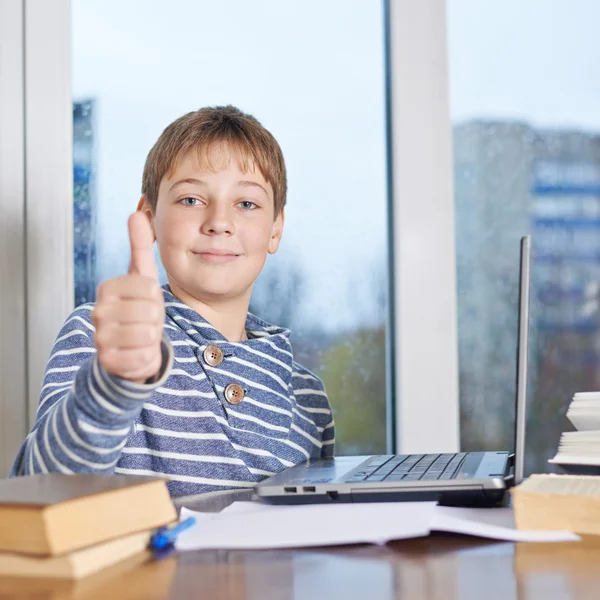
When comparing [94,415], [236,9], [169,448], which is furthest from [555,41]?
[94,415]

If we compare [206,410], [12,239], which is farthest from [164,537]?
[12,239]

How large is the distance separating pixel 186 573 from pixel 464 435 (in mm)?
1143

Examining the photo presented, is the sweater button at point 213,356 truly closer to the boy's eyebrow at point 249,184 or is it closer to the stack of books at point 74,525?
the boy's eyebrow at point 249,184

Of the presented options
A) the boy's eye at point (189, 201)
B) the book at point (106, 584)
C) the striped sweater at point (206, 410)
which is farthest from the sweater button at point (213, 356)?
the book at point (106, 584)

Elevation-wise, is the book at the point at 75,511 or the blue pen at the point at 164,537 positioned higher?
the book at the point at 75,511

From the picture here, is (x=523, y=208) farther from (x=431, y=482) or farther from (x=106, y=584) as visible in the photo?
(x=106, y=584)

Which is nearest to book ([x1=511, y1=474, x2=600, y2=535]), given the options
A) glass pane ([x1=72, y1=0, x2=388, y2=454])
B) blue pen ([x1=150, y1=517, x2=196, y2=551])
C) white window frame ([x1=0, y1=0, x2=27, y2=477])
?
blue pen ([x1=150, y1=517, x2=196, y2=551])

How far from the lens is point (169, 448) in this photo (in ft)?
3.79

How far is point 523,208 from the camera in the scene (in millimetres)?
1675

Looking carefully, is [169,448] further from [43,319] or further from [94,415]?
[43,319]

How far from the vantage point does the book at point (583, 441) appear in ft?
2.61

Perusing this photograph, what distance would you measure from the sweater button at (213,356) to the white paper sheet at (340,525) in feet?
1.39

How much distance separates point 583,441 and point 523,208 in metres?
0.93

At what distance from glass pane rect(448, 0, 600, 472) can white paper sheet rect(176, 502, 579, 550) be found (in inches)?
36.2
